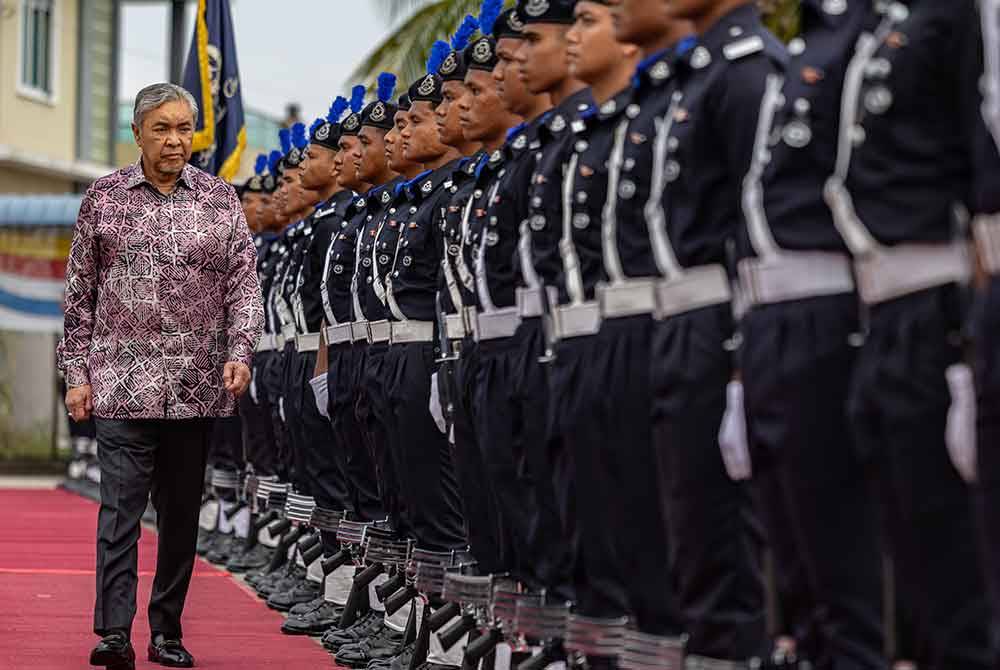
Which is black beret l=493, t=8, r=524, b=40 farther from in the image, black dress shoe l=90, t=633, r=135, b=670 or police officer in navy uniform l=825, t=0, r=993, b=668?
police officer in navy uniform l=825, t=0, r=993, b=668

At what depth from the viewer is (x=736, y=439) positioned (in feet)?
13.8

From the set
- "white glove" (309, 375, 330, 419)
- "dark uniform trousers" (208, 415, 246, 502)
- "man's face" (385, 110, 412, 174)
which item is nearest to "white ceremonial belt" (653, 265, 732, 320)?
"man's face" (385, 110, 412, 174)

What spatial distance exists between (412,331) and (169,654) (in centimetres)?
146

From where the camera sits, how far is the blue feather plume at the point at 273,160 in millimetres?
12814

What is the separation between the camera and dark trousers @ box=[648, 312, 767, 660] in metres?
4.43

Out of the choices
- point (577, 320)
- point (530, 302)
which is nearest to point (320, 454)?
point (530, 302)

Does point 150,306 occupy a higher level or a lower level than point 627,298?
higher

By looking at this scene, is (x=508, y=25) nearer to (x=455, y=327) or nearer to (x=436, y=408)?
(x=455, y=327)

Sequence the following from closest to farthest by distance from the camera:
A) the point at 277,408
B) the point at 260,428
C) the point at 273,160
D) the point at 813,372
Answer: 1. the point at 813,372
2. the point at 277,408
3. the point at 260,428
4. the point at 273,160

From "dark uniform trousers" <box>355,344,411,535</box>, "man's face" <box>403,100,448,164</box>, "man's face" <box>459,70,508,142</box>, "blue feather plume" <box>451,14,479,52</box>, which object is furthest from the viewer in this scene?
"man's face" <box>403,100,448,164</box>

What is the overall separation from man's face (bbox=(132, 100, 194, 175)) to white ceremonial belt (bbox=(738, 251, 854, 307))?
338cm

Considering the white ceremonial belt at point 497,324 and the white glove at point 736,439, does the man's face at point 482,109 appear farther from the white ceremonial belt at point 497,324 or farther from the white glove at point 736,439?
the white glove at point 736,439

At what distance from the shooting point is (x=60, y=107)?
27.5 meters

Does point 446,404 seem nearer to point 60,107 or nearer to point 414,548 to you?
point 414,548
